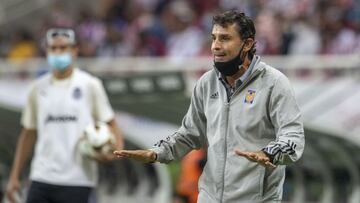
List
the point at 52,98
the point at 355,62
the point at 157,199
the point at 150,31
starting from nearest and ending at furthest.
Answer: the point at 52,98, the point at 355,62, the point at 157,199, the point at 150,31

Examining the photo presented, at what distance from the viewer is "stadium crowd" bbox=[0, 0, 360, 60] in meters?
15.8

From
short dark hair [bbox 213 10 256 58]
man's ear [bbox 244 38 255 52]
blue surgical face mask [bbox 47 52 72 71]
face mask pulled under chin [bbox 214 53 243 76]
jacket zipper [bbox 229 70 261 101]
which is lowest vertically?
blue surgical face mask [bbox 47 52 72 71]

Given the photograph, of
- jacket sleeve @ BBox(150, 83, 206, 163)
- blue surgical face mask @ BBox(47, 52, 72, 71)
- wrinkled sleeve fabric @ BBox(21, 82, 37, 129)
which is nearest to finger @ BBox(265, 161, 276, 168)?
jacket sleeve @ BBox(150, 83, 206, 163)

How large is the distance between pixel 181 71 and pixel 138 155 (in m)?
7.19

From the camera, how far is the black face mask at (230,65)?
7.11 m

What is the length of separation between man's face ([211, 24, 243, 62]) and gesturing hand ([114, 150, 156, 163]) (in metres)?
0.66

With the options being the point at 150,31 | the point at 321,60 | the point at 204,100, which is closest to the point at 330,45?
the point at 321,60

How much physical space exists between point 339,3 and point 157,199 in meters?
3.63

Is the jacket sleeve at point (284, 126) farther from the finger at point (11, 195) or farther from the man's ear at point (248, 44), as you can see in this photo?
the finger at point (11, 195)

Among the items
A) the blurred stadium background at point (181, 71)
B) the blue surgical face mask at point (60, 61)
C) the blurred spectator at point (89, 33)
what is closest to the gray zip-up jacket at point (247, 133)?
the blue surgical face mask at point (60, 61)

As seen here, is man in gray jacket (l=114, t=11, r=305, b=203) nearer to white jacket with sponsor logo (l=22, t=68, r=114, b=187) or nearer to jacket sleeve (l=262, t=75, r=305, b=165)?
jacket sleeve (l=262, t=75, r=305, b=165)

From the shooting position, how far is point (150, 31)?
1828cm

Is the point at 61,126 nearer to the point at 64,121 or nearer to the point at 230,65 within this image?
the point at 64,121

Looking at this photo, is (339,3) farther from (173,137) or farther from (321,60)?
(173,137)
